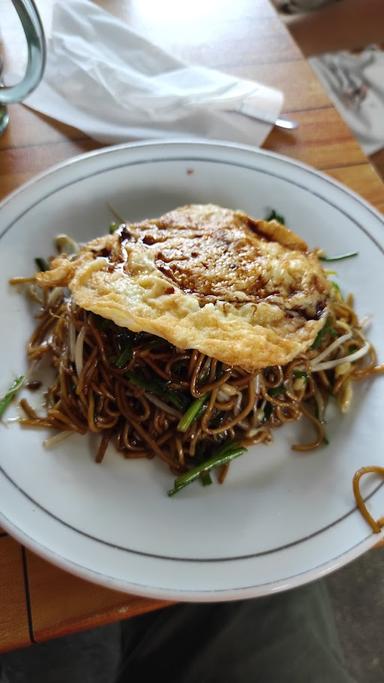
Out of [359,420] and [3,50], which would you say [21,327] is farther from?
[3,50]

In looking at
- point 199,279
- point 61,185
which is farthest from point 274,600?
point 61,185

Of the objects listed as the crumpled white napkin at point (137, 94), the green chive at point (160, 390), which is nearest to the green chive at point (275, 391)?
the green chive at point (160, 390)

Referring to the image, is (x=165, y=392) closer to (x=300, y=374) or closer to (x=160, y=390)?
(x=160, y=390)

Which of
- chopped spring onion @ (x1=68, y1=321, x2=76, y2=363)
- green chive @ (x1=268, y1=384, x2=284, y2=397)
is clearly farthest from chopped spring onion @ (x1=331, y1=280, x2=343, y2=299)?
chopped spring onion @ (x1=68, y1=321, x2=76, y2=363)

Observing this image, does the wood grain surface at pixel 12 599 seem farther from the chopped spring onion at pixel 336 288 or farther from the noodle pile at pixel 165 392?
the chopped spring onion at pixel 336 288

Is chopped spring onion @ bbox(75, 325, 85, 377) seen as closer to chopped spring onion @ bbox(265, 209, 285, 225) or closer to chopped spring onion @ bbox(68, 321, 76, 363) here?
chopped spring onion @ bbox(68, 321, 76, 363)

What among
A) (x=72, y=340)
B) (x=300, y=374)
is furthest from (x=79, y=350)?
(x=300, y=374)
